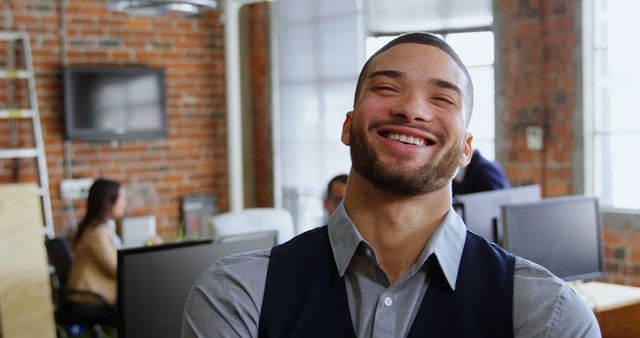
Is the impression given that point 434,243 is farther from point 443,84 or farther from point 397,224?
point 443,84

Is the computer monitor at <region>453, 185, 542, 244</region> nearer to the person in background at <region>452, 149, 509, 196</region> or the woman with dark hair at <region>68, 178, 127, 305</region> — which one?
the person in background at <region>452, 149, 509, 196</region>

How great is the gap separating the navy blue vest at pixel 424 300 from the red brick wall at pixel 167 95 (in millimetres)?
5256

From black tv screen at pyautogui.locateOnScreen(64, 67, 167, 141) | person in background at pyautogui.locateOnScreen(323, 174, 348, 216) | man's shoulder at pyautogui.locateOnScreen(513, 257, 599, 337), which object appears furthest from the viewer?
black tv screen at pyautogui.locateOnScreen(64, 67, 167, 141)

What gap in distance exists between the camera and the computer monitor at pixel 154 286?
241 cm

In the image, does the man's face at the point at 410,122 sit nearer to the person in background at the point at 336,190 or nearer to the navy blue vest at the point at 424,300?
the navy blue vest at the point at 424,300

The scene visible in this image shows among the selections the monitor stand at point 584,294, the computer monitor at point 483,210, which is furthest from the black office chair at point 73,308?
the monitor stand at point 584,294

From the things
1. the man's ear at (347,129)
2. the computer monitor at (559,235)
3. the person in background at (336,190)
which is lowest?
the computer monitor at (559,235)

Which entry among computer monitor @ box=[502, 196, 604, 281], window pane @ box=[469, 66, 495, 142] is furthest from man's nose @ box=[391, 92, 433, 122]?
window pane @ box=[469, 66, 495, 142]

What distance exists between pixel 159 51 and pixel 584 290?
424 cm

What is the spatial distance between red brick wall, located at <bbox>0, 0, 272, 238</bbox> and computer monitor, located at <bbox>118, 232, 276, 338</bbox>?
404 cm

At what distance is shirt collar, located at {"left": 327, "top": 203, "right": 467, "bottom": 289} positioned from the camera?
51.6 inches

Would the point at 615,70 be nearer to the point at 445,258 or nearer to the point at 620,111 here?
A: the point at 620,111

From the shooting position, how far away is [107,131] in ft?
21.1

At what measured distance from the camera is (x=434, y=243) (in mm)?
1327
